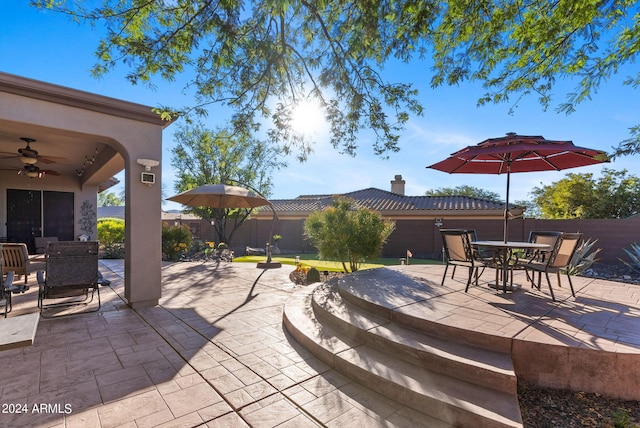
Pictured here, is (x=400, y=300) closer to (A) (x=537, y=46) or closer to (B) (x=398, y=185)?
(A) (x=537, y=46)

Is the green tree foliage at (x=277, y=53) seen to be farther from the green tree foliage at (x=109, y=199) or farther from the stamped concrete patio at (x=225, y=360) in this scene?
the green tree foliage at (x=109, y=199)

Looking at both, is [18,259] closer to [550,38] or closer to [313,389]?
[313,389]

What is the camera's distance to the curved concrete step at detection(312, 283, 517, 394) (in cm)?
253

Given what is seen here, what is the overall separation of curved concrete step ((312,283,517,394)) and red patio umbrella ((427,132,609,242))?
2.72 m

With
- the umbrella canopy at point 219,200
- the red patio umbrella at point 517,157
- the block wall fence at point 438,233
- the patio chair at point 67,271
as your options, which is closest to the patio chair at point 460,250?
the red patio umbrella at point 517,157

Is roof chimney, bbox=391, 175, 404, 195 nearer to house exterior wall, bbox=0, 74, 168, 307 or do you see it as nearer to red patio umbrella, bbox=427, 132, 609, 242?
red patio umbrella, bbox=427, 132, 609, 242

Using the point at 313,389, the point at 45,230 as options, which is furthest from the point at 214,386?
the point at 45,230

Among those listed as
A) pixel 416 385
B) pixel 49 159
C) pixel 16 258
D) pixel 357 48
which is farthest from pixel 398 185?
pixel 416 385

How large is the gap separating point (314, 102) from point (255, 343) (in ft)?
14.8

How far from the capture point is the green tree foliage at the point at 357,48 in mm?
4223

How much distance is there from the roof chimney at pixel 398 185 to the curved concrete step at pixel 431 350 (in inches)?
766

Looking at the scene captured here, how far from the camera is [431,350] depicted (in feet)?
9.37

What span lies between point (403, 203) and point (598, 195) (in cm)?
987

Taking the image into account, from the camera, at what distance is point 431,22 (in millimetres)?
4395
